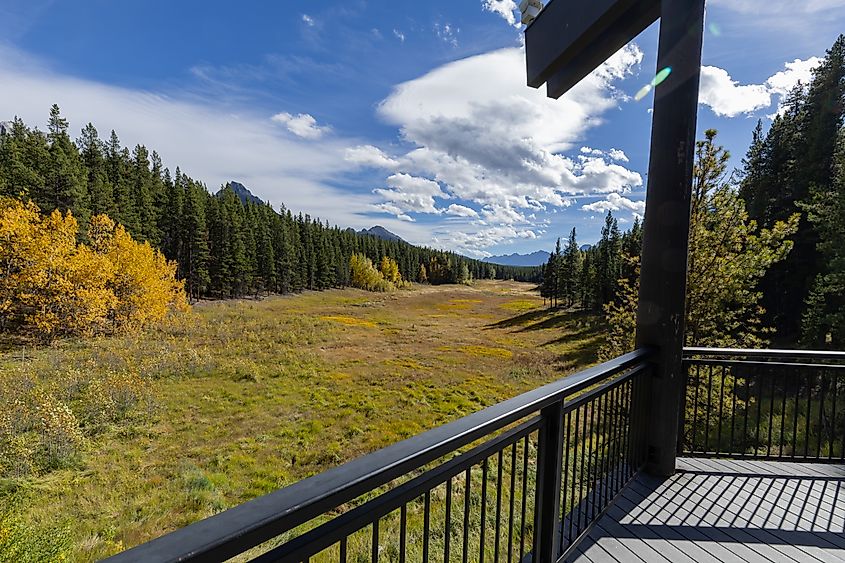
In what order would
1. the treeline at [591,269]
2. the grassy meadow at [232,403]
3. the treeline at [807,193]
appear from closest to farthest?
the grassy meadow at [232,403]
the treeline at [807,193]
the treeline at [591,269]

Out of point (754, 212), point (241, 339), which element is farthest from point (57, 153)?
point (754, 212)

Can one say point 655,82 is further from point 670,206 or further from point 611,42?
point 670,206

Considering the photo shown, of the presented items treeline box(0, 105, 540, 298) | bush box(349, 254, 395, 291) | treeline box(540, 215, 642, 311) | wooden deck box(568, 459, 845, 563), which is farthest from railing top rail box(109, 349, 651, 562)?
bush box(349, 254, 395, 291)

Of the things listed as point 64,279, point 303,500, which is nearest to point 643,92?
point 303,500

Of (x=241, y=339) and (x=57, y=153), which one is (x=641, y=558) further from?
(x=57, y=153)

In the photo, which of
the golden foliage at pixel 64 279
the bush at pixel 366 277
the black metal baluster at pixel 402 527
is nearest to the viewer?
the black metal baluster at pixel 402 527

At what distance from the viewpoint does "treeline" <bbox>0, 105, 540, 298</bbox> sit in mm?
22547

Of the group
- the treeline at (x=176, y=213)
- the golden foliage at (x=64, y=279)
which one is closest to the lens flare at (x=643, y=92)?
the golden foliage at (x=64, y=279)

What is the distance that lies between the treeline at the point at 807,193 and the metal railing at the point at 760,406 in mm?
3512

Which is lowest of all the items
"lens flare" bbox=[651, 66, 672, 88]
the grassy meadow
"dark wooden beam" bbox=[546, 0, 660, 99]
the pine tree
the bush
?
the grassy meadow

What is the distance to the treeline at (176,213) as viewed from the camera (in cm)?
2255

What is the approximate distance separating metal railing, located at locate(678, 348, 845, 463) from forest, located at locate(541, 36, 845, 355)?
101cm

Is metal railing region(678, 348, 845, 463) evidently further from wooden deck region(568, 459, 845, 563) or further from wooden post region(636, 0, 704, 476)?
wooden post region(636, 0, 704, 476)

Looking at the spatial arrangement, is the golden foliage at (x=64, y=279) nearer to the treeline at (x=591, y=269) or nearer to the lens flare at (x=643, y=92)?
the lens flare at (x=643, y=92)
